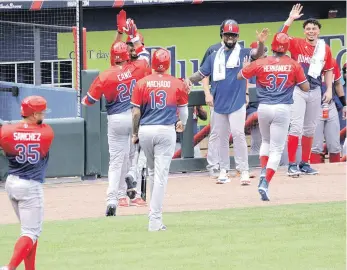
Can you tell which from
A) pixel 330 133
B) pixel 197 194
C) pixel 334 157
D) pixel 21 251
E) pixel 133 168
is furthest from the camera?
pixel 334 157

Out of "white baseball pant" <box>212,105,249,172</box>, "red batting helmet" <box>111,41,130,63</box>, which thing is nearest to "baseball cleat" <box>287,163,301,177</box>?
"white baseball pant" <box>212,105,249,172</box>

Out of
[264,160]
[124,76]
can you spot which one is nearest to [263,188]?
[264,160]

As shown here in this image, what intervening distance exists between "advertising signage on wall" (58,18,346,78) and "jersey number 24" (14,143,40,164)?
847cm

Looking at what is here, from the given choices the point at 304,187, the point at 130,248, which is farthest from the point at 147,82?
the point at 304,187

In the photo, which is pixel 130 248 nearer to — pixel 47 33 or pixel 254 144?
pixel 254 144

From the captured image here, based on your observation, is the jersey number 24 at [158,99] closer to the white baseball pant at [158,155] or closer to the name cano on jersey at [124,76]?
the white baseball pant at [158,155]

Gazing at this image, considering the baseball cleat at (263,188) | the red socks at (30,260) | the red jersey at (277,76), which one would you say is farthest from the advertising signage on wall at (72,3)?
the red socks at (30,260)

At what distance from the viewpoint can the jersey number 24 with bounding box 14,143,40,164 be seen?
889 centimetres

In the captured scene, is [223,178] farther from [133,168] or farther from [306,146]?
[133,168]

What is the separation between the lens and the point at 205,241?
10.4m

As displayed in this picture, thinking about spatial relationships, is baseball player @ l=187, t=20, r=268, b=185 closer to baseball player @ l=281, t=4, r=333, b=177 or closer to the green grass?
baseball player @ l=281, t=4, r=333, b=177

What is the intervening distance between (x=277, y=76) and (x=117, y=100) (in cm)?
187

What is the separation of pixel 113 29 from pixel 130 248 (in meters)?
7.92

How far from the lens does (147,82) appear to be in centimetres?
1080
